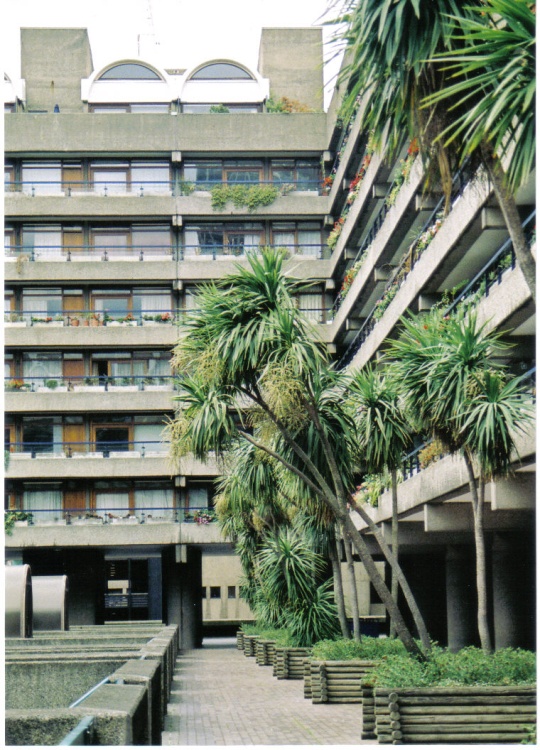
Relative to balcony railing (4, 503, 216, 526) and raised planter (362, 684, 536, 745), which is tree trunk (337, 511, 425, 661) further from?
balcony railing (4, 503, 216, 526)

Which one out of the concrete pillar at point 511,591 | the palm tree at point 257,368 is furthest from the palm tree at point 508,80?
the concrete pillar at point 511,591

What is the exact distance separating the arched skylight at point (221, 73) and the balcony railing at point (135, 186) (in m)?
5.04

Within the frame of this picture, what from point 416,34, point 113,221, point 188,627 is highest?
point 113,221

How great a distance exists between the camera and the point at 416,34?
8.59 meters

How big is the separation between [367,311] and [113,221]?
1293 centimetres

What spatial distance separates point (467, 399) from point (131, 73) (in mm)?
37503

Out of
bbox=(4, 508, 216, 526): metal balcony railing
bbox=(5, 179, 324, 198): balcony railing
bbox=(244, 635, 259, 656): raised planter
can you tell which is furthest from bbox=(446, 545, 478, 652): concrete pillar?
bbox=(5, 179, 324, 198): balcony railing

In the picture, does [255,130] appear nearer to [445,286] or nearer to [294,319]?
[445,286]

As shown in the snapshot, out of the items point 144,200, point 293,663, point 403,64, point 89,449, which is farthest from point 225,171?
point 403,64

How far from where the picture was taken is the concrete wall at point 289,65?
4834cm

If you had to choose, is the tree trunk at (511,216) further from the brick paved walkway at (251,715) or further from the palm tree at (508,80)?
the brick paved walkway at (251,715)

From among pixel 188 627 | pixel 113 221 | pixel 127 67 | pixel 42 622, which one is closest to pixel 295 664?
pixel 42 622

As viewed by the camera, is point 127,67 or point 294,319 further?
point 127,67

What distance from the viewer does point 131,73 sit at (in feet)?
157
